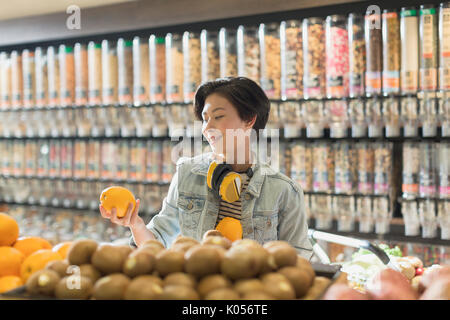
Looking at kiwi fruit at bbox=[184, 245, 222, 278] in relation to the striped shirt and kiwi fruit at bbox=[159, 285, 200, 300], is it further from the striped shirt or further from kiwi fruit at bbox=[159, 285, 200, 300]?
the striped shirt

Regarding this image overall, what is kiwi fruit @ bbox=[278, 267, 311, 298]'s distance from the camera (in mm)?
911

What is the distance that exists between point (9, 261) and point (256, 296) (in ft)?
2.45

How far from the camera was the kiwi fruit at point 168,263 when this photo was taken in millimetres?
913

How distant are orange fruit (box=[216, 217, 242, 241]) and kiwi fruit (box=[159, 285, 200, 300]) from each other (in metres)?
0.82

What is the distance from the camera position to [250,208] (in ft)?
5.72

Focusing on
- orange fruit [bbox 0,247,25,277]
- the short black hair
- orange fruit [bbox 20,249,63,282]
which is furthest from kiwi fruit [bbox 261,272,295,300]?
the short black hair

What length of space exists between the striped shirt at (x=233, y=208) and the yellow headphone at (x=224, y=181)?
8cm

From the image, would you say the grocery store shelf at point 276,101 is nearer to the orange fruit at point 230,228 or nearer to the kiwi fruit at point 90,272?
the orange fruit at point 230,228

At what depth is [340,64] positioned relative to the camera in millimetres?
2752

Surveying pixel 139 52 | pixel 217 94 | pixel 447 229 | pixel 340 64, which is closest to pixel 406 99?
pixel 340 64

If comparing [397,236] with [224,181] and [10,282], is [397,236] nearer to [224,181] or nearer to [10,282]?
[224,181]

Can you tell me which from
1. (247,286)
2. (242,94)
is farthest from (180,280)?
(242,94)
